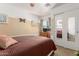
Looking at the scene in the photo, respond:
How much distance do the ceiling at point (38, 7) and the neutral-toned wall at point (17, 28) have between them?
8.2 inches

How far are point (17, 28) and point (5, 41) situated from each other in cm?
32

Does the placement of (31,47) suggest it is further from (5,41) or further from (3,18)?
(3,18)

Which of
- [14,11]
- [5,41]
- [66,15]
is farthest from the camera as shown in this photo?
[66,15]

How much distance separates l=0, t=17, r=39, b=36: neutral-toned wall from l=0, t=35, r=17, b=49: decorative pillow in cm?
8

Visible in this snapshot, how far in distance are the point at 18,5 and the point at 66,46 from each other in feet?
3.46

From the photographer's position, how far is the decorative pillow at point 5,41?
1698mm

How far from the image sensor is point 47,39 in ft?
6.47

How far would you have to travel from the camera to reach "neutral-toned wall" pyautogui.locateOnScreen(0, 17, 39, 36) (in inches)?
71.7

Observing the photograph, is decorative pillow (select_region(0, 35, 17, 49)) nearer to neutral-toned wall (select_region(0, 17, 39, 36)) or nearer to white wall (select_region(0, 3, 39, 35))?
neutral-toned wall (select_region(0, 17, 39, 36))

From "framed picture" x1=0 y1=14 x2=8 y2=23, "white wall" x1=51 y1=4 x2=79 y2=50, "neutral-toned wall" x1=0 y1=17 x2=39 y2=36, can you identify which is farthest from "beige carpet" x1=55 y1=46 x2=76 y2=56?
"framed picture" x1=0 y1=14 x2=8 y2=23

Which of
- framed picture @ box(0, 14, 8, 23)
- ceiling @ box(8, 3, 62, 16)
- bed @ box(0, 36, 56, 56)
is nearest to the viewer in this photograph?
bed @ box(0, 36, 56, 56)

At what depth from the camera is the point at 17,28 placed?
1.92 m

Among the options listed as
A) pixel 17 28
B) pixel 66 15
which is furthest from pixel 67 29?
pixel 17 28

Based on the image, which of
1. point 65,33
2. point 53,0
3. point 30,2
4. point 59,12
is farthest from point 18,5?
A: point 65,33
